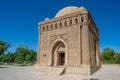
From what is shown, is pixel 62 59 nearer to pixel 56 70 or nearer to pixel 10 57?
pixel 56 70

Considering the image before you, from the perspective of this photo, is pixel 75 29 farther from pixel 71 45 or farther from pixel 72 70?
pixel 72 70

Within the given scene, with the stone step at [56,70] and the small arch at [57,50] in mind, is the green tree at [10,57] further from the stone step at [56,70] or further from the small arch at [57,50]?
the stone step at [56,70]

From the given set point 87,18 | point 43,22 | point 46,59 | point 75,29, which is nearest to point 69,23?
point 75,29

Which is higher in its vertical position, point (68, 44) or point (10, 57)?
point (68, 44)

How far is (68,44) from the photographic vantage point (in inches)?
606

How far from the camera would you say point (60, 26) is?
16.7 metres

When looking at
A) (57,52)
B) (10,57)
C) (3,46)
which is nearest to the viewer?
(57,52)

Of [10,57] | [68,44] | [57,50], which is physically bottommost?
[10,57]

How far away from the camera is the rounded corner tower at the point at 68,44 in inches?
546

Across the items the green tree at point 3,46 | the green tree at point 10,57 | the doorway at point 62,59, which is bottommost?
the green tree at point 10,57

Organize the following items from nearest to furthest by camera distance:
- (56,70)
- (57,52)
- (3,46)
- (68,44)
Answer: (56,70)
(68,44)
(57,52)
(3,46)

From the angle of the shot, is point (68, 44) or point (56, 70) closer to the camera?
point (56, 70)

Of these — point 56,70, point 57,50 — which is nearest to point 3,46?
point 57,50

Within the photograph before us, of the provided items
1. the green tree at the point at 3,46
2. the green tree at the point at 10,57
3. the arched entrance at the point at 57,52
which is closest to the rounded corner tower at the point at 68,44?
the arched entrance at the point at 57,52
